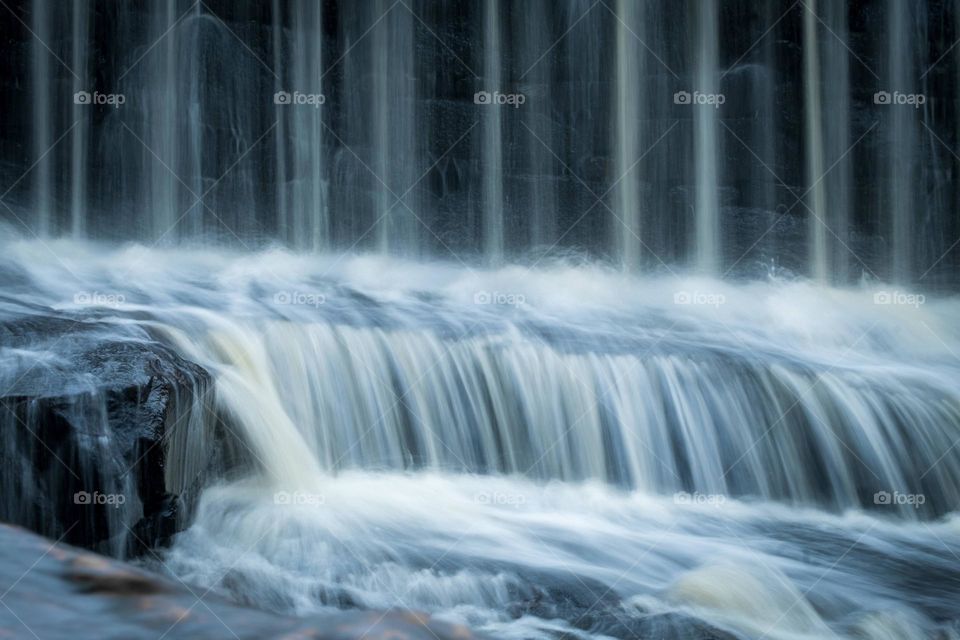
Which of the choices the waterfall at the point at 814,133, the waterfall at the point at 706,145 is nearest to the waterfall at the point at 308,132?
the waterfall at the point at 706,145

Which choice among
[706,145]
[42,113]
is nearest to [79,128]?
[42,113]

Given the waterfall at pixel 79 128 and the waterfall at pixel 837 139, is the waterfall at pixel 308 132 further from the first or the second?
the waterfall at pixel 837 139

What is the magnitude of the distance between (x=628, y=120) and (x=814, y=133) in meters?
2.15

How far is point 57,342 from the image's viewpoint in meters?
5.43

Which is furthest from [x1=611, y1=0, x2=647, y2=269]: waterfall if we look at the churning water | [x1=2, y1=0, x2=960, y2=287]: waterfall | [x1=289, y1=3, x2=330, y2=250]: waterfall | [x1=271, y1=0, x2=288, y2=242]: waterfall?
[x1=271, y1=0, x2=288, y2=242]: waterfall

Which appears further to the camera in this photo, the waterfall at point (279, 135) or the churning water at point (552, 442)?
the waterfall at point (279, 135)

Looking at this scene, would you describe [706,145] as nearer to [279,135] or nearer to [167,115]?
[279,135]

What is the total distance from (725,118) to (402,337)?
511 centimetres

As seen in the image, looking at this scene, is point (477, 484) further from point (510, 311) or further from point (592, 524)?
point (510, 311)

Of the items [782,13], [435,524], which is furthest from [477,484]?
[782,13]

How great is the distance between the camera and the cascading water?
5.21 meters

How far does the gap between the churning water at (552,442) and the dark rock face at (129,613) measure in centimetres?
367

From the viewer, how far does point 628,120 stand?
405 inches

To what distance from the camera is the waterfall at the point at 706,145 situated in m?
10.4
